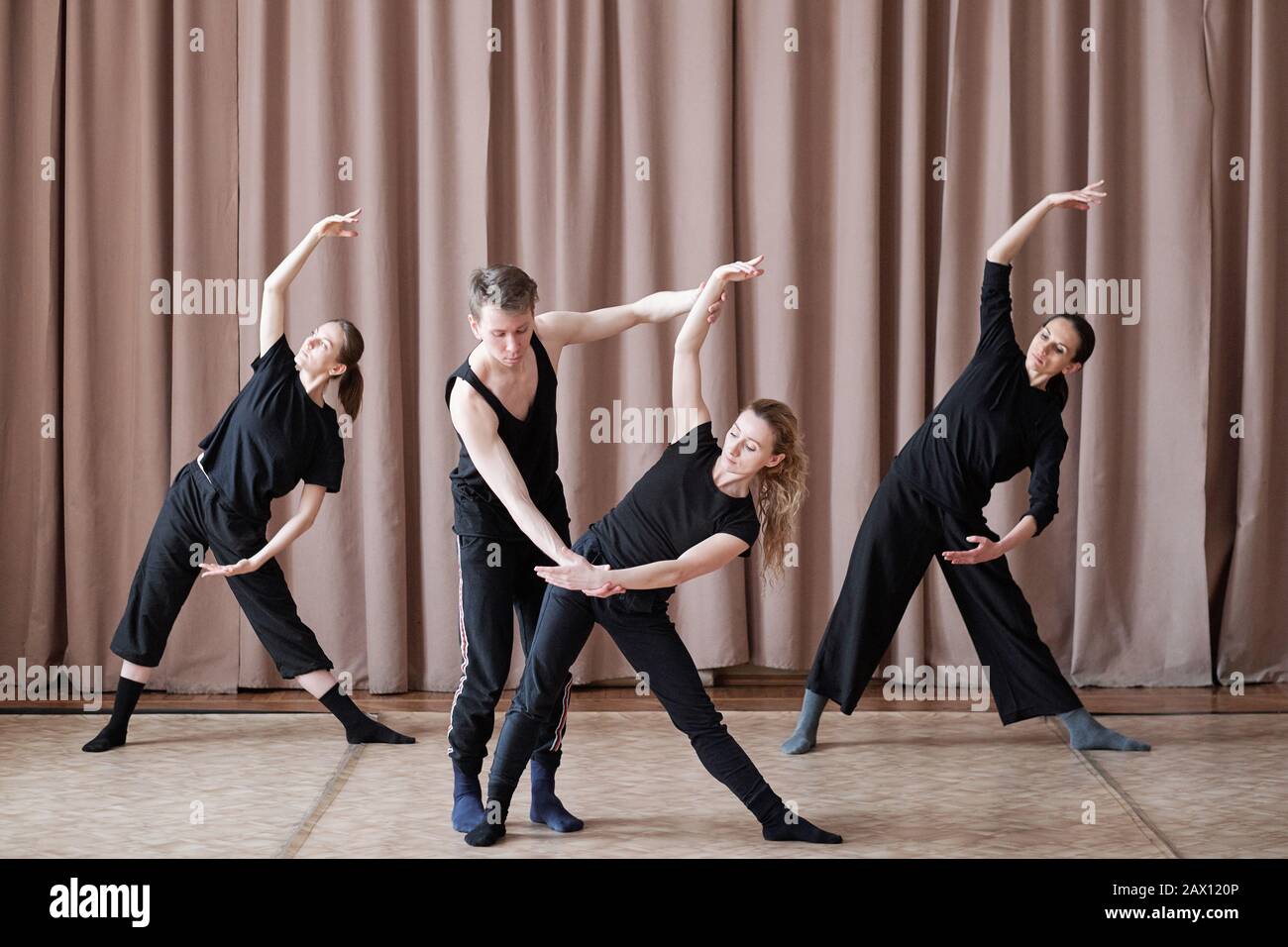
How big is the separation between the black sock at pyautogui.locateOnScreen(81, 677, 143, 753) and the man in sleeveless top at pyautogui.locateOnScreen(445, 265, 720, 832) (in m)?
1.31

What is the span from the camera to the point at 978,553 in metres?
3.76

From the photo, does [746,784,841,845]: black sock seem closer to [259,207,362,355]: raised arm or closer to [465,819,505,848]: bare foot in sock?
[465,819,505,848]: bare foot in sock

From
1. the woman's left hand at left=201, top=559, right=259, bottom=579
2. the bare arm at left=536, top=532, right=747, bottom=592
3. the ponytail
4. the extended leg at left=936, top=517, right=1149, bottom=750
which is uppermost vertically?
the ponytail

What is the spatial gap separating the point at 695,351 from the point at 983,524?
54.1 inches

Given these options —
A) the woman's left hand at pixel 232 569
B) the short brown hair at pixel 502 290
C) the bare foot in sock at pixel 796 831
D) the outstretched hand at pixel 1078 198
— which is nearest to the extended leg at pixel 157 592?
the woman's left hand at pixel 232 569

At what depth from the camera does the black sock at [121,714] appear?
153 inches

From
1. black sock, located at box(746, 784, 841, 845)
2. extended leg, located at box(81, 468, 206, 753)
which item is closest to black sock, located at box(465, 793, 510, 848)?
black sock, located at box(746, 784, 841, 845)

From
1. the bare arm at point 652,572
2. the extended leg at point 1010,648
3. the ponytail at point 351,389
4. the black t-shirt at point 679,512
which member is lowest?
the extended leg at point 1010,648

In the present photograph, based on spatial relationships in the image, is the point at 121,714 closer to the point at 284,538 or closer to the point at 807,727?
the point at 284,538

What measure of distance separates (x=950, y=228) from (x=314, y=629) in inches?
105

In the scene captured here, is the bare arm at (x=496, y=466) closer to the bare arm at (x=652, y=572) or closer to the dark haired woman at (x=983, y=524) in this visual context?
the bare arm at (x=652, y=572)

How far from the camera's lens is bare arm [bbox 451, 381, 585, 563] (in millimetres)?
2867

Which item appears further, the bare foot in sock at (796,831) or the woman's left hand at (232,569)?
the woman's left hand at (232,569)

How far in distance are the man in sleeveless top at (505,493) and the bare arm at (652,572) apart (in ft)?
0.09
